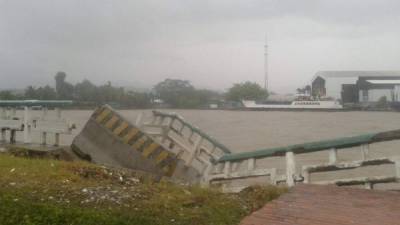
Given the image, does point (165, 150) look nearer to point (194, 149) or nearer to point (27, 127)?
point (194, 149)

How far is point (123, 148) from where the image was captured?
9078 millimetres

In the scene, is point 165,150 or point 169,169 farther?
point 165,150

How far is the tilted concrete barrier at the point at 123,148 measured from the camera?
879 centimetres

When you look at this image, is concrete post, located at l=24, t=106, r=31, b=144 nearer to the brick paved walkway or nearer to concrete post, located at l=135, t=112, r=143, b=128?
concrete post, located at l=135, t=112, r=143, b=128

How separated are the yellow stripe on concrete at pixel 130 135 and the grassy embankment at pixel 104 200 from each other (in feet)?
10.3

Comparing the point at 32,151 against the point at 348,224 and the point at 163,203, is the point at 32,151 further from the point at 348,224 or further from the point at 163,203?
the point at 348,224

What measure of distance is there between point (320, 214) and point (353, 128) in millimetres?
30112

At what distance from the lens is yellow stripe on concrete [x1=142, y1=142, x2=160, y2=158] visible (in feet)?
28.8

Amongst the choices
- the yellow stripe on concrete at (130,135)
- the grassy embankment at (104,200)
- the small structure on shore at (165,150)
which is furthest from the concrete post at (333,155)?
the yellow stripe on concrete at (130,135)

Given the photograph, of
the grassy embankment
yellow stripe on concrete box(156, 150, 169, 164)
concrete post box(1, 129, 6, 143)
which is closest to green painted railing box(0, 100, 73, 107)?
concrete post box(1, 129, 6, 143)

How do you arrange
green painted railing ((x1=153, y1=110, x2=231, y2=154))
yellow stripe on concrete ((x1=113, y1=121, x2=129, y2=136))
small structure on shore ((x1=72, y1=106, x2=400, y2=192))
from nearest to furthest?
small structure on shore ((x1=72, y1=106, x2=400, y2=192)) < yellow stripe on concrete ((x1=113, y1=121, x2=129, y2=136)) < green painted railing ((x1=153, y1=110, x2=231, y2=154))

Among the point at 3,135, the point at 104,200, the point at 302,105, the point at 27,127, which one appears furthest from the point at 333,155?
the point at 302,105

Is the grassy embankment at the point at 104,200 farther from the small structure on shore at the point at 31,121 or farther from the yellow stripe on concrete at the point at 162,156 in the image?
the small structure on shore at the point at 31,121

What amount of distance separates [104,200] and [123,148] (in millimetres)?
4657
